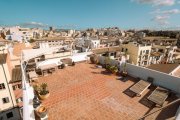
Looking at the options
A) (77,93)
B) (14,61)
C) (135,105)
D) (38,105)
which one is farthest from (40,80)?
(14,61)

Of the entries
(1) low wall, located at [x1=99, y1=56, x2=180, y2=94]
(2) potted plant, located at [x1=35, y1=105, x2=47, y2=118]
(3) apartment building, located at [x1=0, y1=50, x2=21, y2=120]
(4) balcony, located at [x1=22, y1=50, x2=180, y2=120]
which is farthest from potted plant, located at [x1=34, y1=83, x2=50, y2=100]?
(3) apartment building, located at [x1=0, y1=50, x2=21, y2=120]

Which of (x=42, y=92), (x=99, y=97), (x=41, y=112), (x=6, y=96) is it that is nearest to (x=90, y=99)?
(x=99, y=97)

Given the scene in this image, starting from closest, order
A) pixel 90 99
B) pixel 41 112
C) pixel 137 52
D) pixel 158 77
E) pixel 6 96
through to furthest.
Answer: pixel 41 112
pixel 90 99
pixel 158 77
pixel 6 96
pixel 137 52

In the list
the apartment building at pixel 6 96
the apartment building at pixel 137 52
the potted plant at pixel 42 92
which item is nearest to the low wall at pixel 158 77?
the potted plant at pixel 42 92

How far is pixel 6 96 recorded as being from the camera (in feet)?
52.2

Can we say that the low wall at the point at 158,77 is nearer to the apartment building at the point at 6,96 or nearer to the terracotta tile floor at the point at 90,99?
the terracotta tile floor at the point at 90,99

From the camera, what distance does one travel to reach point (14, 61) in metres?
20.6

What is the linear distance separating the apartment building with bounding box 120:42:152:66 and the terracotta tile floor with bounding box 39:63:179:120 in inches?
1118

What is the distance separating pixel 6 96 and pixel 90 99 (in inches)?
531

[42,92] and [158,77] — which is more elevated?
→ [158,77]

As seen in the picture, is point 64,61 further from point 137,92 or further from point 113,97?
point 137,92

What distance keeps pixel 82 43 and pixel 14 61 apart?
39538mm

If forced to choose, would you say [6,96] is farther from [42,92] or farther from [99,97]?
[99,97]

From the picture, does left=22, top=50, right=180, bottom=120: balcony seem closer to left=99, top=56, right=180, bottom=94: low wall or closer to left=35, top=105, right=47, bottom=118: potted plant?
left=99, top=56, right=180, bottom=94: low wall
